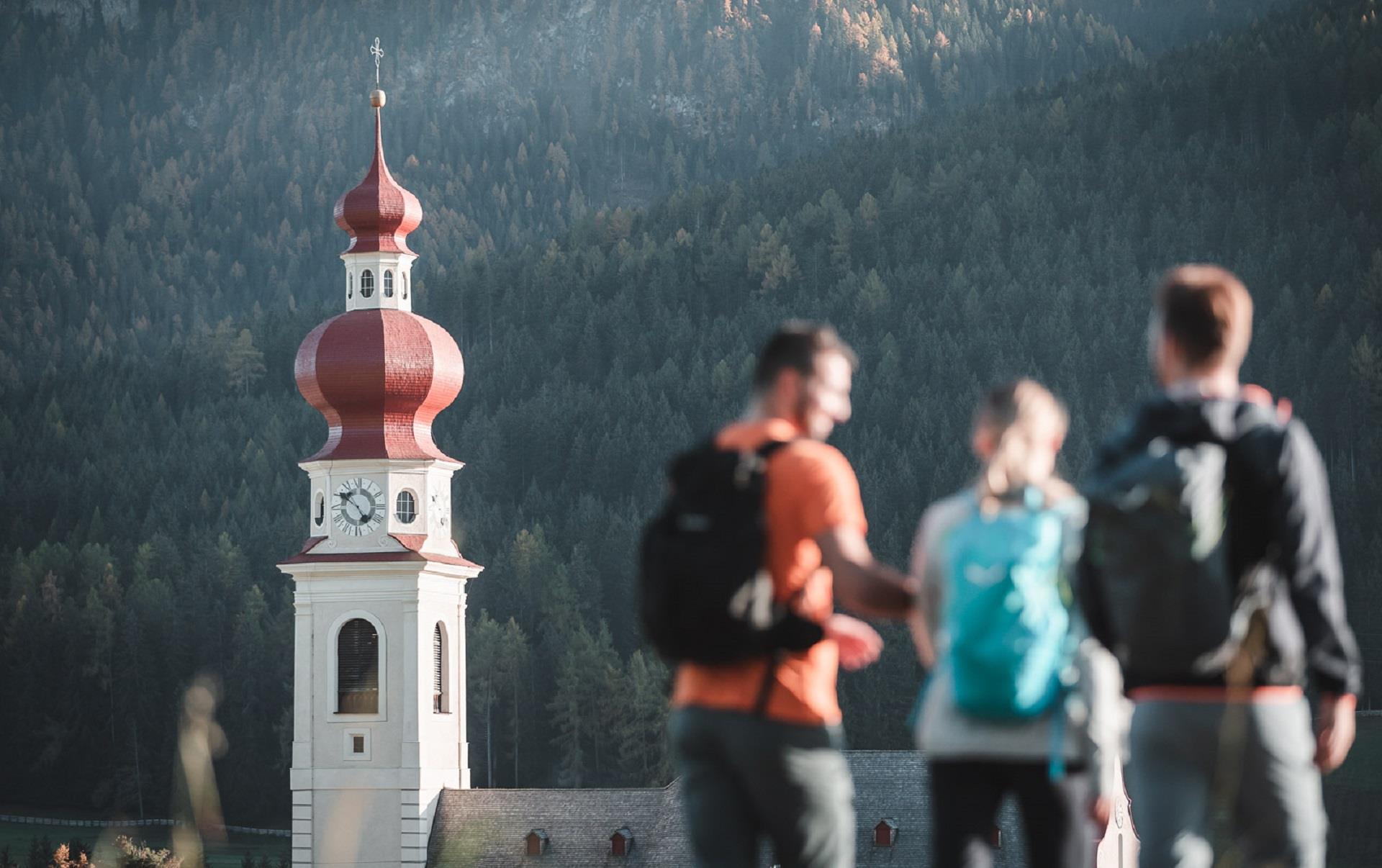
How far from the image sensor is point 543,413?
150 m

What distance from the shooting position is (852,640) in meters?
7.39

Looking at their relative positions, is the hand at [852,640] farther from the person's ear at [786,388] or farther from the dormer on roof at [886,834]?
the dormer on roof at [886,834]

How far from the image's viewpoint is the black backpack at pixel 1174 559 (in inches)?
263

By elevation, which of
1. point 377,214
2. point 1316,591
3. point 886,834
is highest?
point 377,214

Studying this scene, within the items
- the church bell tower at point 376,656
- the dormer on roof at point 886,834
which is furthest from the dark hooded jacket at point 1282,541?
the church bell tower at point 376,656

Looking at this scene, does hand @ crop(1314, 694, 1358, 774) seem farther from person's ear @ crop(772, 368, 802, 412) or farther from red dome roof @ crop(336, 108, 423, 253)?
red dome roof @ crop(336, 108, 423, 253)

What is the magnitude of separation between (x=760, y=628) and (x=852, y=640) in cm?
35

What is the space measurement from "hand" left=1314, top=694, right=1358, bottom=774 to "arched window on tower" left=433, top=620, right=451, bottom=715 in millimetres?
47088

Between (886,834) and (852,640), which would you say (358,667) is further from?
(852,640)

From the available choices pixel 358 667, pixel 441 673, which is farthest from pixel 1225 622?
pixel 441 673

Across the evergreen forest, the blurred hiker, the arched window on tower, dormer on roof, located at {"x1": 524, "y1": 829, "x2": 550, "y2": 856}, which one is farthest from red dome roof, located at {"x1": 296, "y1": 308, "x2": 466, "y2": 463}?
the blurred hiker

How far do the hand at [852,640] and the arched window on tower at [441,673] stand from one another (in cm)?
4617

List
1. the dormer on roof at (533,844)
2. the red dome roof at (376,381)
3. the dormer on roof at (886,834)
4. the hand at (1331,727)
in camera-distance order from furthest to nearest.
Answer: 1. the red dome roof at (376,381)
2. the dormer on roof at (533,844)
3. the dormer on roof at (886,834)
4. the hand at (1331,727)

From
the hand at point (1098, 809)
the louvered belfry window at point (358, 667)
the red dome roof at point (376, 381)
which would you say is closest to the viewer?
the hand at point (1098, 809)
